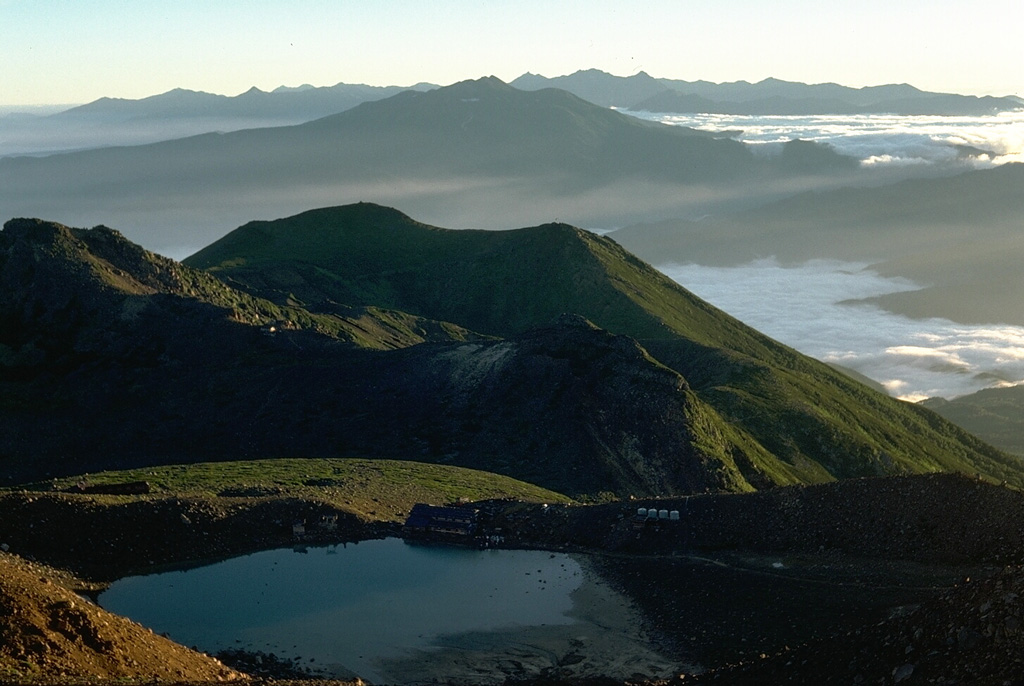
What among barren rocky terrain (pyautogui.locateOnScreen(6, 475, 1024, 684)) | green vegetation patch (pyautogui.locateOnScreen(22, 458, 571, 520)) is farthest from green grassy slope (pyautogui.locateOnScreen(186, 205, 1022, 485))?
barren rocky terrain (pyautogui.locateOnScreen(6, 475, 1024, 684))

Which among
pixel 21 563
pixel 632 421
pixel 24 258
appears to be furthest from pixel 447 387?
pixel 21 563

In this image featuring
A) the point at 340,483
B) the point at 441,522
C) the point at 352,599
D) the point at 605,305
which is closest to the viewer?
the point at 352,599

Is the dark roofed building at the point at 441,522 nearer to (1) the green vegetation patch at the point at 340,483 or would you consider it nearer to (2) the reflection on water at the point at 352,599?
(2) the reflection on water at the point at 352,599

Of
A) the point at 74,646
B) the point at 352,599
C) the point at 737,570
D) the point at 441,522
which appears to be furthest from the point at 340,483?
the point at 74,646

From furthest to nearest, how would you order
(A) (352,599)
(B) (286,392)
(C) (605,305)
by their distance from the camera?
(C) (605,305)
(B) (286,392)
(A) (352,599)

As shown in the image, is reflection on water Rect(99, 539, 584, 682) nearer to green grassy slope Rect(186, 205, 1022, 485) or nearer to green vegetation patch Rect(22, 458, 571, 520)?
green vegetation patch Rect(22, 458, 571, 520)

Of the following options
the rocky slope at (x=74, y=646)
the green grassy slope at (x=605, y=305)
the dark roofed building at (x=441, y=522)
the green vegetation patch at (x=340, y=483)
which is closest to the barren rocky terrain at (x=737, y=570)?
the rocky slope at (x=74, y=646)

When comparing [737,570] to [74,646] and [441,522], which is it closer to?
[441,522]
